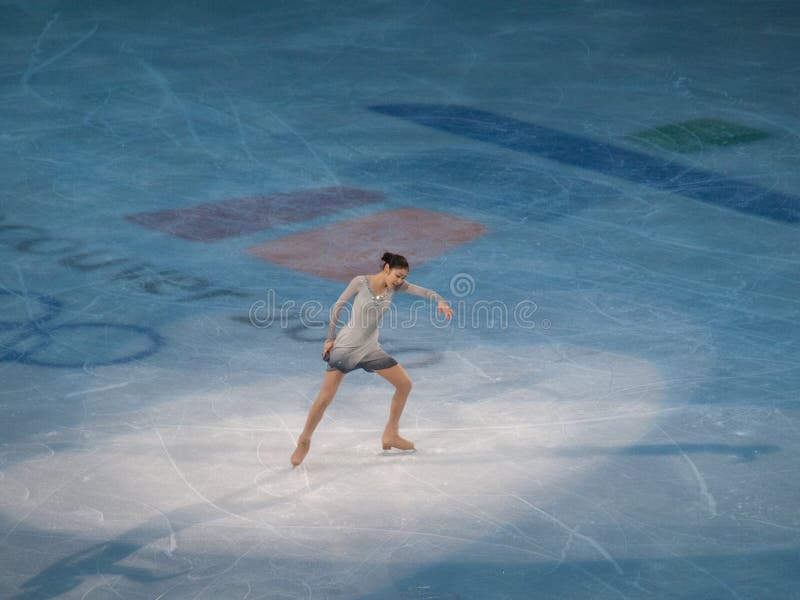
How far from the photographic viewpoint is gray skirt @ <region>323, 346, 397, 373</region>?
9.62 m

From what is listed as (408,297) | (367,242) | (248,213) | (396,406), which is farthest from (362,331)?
(248,213)

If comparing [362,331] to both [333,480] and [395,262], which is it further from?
[333,480]

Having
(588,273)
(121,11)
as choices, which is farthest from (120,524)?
(121,11)

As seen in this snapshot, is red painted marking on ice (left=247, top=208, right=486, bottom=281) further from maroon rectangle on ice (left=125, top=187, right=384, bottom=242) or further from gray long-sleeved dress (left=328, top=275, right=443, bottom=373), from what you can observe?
gray long-sleeved dress (left=328, top=275, right=443, bottom=373)

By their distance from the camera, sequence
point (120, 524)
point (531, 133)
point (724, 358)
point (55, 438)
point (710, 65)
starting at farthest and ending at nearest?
point (710, 65) < point (531, 133) < point (724, 358) < point (55, 438) < point (120, 524)

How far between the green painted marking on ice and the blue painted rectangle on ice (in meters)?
0.58

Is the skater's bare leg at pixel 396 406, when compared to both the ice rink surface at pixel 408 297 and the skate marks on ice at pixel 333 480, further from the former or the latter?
the ice rink surface at pixel 408 297

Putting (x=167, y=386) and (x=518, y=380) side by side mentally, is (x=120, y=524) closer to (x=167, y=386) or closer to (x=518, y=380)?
(x=167, y=386)

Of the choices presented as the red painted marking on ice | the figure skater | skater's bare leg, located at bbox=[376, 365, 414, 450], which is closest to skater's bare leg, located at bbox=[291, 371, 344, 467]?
the figure skater

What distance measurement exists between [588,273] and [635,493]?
17.3 feet

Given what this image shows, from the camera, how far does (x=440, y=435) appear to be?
1061 cm

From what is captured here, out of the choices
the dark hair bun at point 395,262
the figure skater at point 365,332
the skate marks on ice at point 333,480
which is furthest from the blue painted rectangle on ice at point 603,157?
the dark hair bun at point 395,262

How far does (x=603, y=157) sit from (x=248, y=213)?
5.59m

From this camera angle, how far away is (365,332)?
9594 mm
